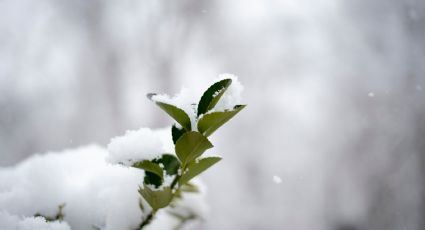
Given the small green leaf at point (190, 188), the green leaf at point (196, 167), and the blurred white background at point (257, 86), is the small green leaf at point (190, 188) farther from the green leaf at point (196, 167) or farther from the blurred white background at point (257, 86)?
the blurred white background at point (257, 86)

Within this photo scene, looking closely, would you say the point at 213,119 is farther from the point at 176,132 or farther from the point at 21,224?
the point at 21,224

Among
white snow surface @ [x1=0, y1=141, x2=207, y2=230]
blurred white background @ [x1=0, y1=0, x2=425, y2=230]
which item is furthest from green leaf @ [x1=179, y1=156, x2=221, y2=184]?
blurred white background @ [x1=0, y1=0, x2=425, y2=230]

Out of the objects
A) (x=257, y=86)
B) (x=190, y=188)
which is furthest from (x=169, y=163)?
(x=257, y=86)

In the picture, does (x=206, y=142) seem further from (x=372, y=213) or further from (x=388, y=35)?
(x=388, y=35)

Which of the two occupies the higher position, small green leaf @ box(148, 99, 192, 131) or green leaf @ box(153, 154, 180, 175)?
small green leaf @ box(148, 99, 192, 131)

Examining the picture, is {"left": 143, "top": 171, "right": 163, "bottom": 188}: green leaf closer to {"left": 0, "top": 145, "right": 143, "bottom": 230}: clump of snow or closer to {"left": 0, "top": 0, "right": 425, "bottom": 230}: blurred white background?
{"left": 0, "top": 145, "right": 143, "bottom": 230}: clump of snow

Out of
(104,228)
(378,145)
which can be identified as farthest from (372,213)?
(104,228)

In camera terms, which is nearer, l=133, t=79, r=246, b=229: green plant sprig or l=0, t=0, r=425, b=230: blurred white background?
l=133, t=79, r=246, b=229: green plant sprig
